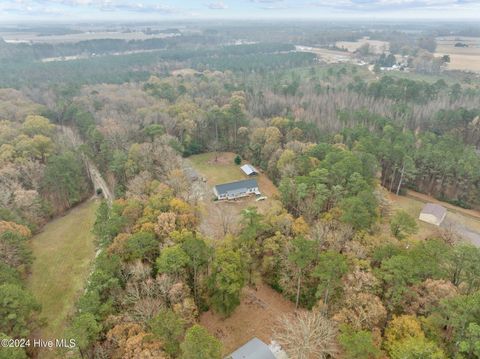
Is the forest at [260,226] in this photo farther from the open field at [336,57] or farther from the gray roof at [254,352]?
the open field at [336,57]

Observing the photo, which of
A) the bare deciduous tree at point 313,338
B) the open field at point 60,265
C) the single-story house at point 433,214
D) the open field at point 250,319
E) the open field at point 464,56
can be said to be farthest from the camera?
the open field at point 464,56

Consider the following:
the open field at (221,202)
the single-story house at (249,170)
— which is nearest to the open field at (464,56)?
Answer: the single-story house at (249,170)

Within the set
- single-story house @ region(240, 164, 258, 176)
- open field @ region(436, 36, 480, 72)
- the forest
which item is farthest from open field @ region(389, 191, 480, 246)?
open field @ region(436, 36, 480, 72)

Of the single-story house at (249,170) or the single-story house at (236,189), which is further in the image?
the single-story house at (249,170)

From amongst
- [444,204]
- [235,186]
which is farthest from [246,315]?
[444,204]

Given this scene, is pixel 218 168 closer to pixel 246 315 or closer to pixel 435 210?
pixel 246 315

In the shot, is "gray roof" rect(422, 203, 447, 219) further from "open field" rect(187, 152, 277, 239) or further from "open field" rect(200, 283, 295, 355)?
"open field" rect(200, 283, 295, 355)
